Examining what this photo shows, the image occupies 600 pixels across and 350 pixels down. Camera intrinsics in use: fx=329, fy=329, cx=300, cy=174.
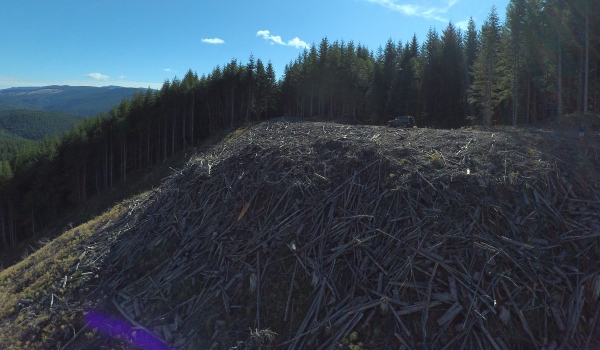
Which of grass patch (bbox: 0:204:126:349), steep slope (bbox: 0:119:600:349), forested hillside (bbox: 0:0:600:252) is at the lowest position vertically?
grass patch (bbox: 0:204:126:349)

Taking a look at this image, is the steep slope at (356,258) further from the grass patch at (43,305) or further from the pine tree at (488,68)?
the pine tree at (488,68)

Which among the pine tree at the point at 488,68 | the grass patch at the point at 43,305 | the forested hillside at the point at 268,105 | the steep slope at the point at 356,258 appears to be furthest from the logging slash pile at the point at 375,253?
the forested hillside at the point at 268,105

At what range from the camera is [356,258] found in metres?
5.84

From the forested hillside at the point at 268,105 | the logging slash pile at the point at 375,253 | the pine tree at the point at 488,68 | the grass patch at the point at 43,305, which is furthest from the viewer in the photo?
the forested hillside at the point at 268,105

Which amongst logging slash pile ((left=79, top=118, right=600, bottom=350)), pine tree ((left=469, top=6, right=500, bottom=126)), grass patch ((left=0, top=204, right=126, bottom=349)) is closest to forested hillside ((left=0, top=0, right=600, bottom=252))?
pine tree ((left=469, top=6, right=500, bottom=126))

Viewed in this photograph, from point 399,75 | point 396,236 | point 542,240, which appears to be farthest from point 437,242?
point 399,75

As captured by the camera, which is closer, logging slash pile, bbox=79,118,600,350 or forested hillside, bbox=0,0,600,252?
logging slash pile, bbox=79,118,600,350

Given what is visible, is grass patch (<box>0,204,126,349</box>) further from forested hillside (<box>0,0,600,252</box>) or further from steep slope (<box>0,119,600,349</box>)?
forested hillside (<box>0,0,600,252</box>)

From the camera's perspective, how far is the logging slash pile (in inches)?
190

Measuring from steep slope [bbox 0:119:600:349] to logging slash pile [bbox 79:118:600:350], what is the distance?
0.03m

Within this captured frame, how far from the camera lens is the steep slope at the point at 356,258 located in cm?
488

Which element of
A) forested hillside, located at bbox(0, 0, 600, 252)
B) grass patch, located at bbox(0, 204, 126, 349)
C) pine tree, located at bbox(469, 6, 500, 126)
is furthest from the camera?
forested hillside, located at bbox(0, 0, 600, 252)

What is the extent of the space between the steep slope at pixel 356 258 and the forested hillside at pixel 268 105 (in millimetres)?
25678

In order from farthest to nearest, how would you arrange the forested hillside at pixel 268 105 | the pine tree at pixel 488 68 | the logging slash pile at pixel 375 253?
the forested hillside at pixel 268 105 → the pine tree at pixel 488 68 → the logging slash pile at pixel 375 253
